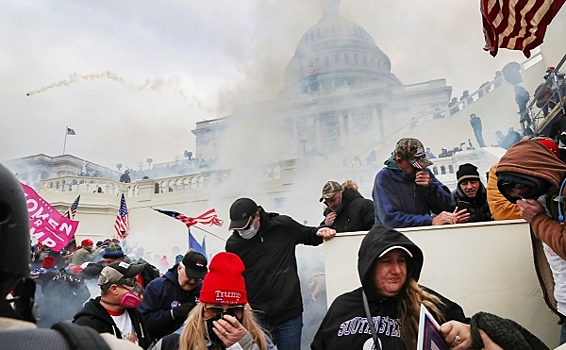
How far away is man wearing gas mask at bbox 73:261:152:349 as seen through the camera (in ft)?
8.02

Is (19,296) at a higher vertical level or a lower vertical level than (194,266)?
higher

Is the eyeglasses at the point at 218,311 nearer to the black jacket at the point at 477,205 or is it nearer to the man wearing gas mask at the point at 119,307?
the man wearing gas mask at the point at 119,307

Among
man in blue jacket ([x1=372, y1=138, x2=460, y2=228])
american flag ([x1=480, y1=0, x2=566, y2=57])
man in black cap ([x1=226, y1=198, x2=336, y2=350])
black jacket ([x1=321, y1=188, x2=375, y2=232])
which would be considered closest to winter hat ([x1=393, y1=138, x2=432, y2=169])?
man in blue jacket ([x1=372, y1=138, x2=460, y2=228])

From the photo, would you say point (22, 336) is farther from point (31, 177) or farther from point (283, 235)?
point (31, 177)

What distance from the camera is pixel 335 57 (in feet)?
123

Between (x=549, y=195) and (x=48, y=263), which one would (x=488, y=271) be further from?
(x=48, y=263)

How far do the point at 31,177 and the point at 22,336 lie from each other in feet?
75.0

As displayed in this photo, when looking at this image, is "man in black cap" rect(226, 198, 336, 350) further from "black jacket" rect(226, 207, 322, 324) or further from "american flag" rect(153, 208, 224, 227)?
"american flag" rect(153, 208, 224, 227)

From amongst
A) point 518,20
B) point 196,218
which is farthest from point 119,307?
point 196,218

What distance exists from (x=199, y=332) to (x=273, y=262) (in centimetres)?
113

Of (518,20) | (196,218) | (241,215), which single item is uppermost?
(518,20)

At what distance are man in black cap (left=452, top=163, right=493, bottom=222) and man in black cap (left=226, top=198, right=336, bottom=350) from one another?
1.06 meters

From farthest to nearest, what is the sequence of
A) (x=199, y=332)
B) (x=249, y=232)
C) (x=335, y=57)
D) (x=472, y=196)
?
(x=335, y=57), (x=472, y=196), (x=249, y=232), (x=199, y=332)

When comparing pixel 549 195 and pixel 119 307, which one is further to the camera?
pixel 119 307
